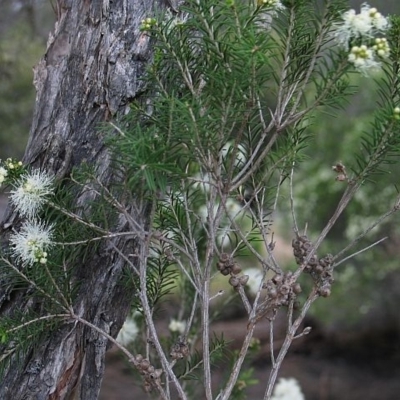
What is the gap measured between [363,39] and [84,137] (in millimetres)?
646

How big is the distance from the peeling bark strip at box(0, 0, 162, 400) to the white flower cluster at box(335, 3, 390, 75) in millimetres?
Answer: 498

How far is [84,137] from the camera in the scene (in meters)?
1.43

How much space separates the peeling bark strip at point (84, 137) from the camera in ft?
4.61

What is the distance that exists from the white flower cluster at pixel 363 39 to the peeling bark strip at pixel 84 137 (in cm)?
50

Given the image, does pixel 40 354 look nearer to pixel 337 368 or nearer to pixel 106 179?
pixel 106 179

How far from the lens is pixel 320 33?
3.67ft

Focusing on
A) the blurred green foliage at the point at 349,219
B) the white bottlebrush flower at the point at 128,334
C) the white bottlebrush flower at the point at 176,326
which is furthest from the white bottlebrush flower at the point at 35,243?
the blurred green foliage at the point at 349,219

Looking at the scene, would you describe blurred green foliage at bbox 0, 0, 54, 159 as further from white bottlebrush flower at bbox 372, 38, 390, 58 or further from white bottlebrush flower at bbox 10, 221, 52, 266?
white bottlebrush flower at bbox 372, 38, 390, 58

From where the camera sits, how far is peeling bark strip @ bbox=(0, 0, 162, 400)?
4.61 ft

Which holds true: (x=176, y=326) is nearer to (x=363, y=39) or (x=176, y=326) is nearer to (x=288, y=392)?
(x=288, y=392)

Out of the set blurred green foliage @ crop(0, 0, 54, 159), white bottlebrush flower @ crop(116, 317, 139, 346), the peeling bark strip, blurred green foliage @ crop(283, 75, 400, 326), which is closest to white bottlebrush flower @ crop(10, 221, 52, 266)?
the peeling bark strip

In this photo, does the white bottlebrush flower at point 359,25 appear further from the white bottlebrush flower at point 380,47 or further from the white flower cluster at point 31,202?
the white flower cluster at point 31,202

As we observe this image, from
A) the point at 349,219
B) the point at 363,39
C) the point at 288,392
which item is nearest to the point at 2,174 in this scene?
A: the point at 363,39

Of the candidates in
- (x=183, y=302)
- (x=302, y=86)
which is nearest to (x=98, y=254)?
(x=302, y=86)
